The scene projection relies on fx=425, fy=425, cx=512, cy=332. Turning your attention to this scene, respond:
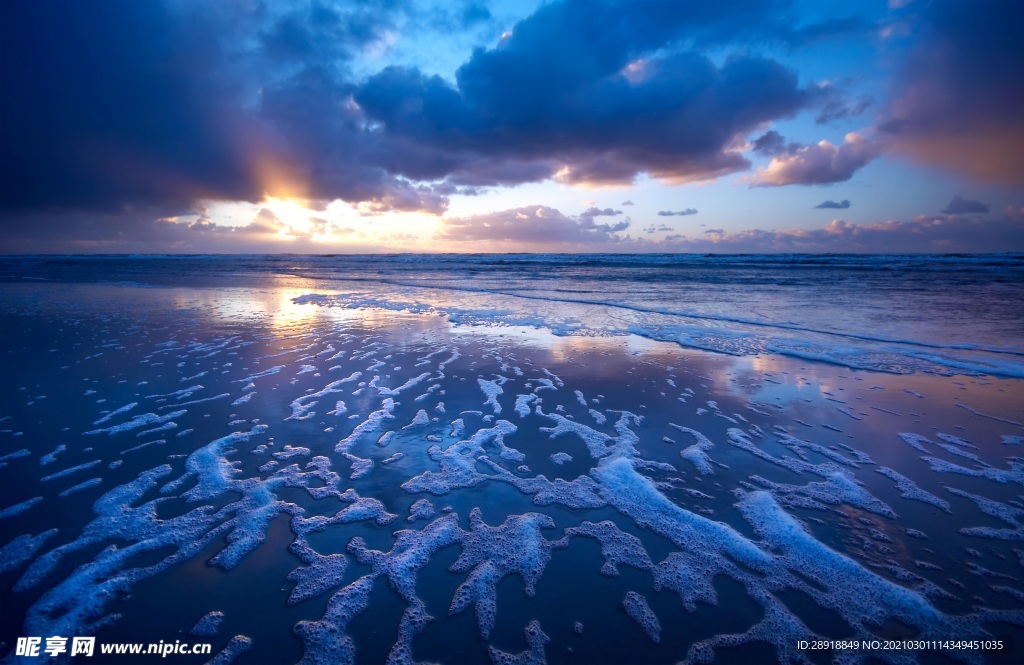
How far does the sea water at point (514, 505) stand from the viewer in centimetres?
230

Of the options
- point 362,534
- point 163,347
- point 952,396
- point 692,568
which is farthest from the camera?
point 163,347

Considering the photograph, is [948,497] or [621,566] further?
[948,497]

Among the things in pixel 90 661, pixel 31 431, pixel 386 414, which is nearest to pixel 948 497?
pixel 386 414

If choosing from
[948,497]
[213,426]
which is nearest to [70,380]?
[213,426]

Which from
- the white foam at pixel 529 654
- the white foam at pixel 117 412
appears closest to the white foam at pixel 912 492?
the white foam at pixel 529 654

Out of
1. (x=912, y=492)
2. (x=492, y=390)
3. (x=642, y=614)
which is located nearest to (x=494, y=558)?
(x=642, y=614)

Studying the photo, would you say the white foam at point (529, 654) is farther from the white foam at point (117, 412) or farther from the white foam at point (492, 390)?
the white foam at point (117, 412)

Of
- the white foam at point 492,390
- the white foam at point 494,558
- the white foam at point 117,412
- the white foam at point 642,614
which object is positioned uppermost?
the white foam at point 117,412

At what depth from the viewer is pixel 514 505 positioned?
11.0ft

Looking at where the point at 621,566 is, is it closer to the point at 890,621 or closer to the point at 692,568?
the point at 692,568

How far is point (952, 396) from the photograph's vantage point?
5703 millimetres

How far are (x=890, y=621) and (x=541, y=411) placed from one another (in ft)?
11.4

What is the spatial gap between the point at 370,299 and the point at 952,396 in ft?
52.4

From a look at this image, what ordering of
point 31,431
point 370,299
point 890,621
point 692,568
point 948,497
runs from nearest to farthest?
point 890,621, point 692,568, point 948,497, point 31,431, point 370,299
